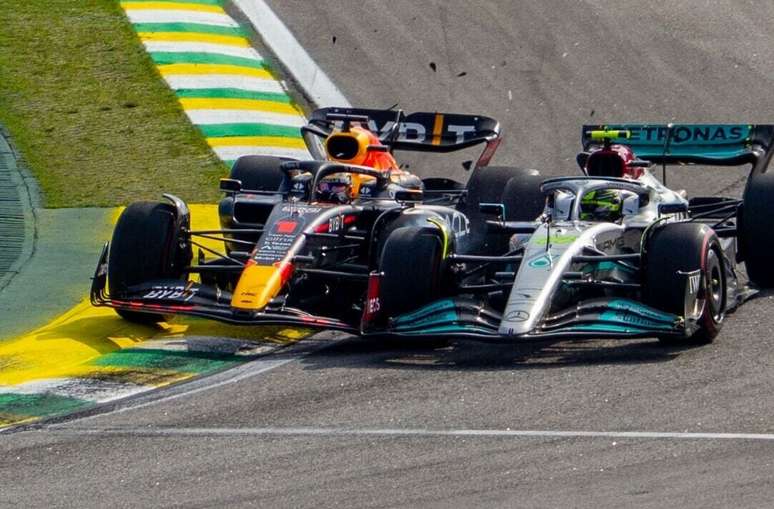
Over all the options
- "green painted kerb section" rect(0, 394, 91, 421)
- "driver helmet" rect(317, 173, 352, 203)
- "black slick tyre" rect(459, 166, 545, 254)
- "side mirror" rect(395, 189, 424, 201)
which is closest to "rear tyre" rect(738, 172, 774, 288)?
"black slick tyre" rect(459, 166, 545, 254)

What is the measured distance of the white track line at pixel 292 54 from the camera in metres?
20.5

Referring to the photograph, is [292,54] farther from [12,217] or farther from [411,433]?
[411,433]

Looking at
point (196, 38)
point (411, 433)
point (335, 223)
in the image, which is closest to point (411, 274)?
point (335, 223)

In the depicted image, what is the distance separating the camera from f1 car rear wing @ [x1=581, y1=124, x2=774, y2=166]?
15.2 metres

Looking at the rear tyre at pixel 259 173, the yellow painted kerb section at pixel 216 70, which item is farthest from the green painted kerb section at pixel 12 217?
the yellow painted kerb section at pixel 216 70

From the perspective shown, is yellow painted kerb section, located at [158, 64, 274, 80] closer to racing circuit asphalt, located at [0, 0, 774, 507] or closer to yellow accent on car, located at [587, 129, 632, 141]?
yellow accent on car, located at [587, 129, 632, 141]

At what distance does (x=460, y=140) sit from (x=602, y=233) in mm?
4168

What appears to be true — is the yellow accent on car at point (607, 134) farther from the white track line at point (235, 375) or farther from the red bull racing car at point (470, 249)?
the white track line at point (235, 375)

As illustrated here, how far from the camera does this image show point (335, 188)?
1416 centimetres

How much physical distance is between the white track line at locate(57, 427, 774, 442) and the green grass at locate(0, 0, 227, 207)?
7.67 metres

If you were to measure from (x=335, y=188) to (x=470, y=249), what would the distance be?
135cm

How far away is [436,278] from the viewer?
12.1 metres

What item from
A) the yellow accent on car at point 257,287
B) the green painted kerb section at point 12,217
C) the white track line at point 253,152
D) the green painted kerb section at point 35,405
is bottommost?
the green painted kerb section at point 35,405

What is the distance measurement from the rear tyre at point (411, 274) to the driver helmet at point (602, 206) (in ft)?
4.91
